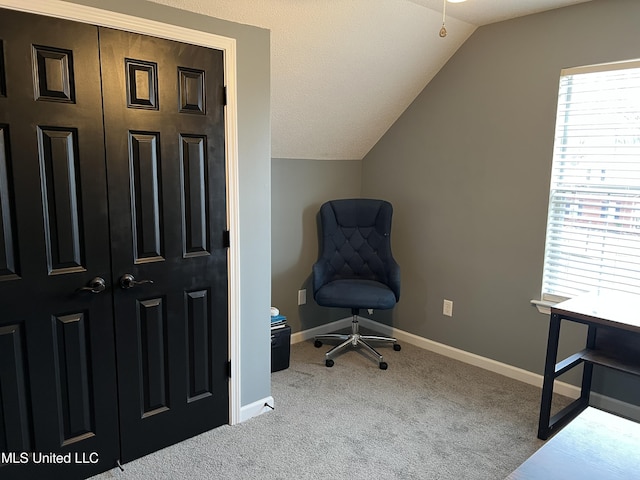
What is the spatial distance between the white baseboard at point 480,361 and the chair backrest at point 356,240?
53cm

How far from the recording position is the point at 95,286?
7.00 ft

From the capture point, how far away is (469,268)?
11.7 feet

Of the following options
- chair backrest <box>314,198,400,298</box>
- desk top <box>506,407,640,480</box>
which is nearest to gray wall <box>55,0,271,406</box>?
chair backrest <box>314,198,400,298</box>

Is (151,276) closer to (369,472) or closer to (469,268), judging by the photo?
(369,472)

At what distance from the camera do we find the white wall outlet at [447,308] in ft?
12.1

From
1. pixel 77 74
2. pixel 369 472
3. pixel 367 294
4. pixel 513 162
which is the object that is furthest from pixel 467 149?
pixel 77 74

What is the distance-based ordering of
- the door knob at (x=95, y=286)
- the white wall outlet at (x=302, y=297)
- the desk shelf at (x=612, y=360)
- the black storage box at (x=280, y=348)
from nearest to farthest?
the door knob at (x=95, y=286), the desk shelf at (x=612, y=360), the black storage box at (x=280, y=348), the white wall outlet at (x=302, y=297)

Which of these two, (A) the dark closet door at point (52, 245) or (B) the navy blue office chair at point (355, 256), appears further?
(B) the navy blue office chair at point (355, 256)

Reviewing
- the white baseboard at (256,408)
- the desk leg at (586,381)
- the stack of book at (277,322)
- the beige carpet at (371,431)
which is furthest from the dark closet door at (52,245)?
the desk leg at (586,381)

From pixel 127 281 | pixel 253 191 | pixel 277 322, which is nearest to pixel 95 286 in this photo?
pixel 127 281

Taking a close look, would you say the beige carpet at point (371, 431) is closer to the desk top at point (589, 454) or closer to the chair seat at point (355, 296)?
the chair seat at point (355, 296)

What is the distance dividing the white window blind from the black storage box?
1751 millimetres

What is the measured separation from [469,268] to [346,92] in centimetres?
155

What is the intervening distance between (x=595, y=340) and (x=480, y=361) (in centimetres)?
94
